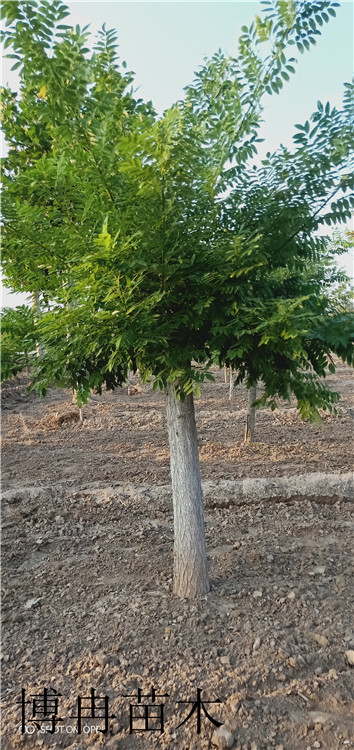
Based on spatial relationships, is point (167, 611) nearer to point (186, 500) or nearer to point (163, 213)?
point (186, 500)

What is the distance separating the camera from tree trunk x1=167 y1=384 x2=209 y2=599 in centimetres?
402

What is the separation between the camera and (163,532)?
5672 mm

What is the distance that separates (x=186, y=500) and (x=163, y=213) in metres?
2.42

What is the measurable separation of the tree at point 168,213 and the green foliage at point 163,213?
0.01m

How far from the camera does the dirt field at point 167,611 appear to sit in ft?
9.96

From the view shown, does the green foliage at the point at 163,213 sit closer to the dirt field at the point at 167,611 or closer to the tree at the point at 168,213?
the tree at the point at 168,213

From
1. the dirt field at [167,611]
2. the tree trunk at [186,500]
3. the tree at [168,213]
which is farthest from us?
the tree trunk at [186,500]

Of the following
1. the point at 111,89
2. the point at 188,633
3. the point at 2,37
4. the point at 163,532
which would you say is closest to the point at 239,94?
the point at 111,89

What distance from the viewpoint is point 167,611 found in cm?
405

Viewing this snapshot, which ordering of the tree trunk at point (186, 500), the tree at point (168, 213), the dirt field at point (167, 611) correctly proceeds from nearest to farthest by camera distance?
the tree at point (168, 213) → the dirt field at point (167, 611) → the tree trunk at point (186, 500)

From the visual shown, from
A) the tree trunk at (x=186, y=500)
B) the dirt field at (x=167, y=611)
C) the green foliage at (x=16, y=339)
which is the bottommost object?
the dirt field at (x=167, y=611)

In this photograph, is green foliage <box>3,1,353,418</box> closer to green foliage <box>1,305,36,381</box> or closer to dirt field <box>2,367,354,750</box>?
green foliage <box>1,305,36,381</box>

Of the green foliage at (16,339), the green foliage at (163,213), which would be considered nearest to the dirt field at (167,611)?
the green foliage at (16,339)

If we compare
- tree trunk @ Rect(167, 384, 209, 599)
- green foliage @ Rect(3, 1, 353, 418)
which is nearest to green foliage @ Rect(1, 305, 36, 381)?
green foliage @ Rect(3, 1, 353, 418)
